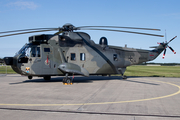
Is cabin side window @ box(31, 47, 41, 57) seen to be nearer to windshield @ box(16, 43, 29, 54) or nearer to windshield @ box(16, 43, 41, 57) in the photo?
windshield @ box(16, 43, 41, 57)

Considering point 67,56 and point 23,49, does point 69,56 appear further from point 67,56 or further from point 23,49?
point 23,49

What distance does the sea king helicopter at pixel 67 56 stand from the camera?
14.5 m

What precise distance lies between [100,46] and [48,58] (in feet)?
17.2

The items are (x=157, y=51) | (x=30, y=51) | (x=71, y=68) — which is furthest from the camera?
(x=157, y=51)

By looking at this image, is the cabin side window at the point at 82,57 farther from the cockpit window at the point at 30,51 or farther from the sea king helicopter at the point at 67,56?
the cockpit window at the point at 30,51

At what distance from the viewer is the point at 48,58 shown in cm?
1498

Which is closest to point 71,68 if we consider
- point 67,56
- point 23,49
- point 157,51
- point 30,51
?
point 67,56

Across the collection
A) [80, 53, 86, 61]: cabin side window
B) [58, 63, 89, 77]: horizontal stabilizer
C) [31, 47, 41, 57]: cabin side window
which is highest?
[31, 47, 41, 57]: cabin side window

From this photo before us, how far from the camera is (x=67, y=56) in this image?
52.0 feet

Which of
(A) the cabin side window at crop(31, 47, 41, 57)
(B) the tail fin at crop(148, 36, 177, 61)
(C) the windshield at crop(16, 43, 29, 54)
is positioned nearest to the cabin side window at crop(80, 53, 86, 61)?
(A) the cabin side window at crop(31, 47, 41, 57)

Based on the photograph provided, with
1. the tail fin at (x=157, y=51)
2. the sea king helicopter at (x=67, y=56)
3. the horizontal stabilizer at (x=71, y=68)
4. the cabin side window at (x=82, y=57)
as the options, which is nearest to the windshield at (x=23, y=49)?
the sea king helicopter at (x=67, y=56)

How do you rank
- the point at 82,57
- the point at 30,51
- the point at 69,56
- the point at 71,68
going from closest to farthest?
the point at 30,51 → the point at 71,68 → the point at 69,56 → the point at 82,57

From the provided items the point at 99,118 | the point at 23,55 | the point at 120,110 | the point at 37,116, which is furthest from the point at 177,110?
the point at 23,55

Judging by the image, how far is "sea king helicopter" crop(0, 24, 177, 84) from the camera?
1452 centimetres
